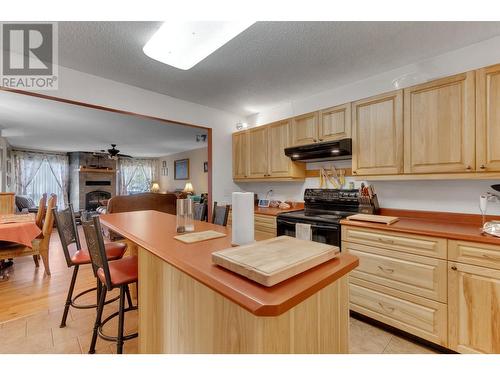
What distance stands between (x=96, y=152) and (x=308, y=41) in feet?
28.9

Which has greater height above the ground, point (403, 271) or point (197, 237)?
point (197, 237)

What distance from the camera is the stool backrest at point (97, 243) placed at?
129 cm

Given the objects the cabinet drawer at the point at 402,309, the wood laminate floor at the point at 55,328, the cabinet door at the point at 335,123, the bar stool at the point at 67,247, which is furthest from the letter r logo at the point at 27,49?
the cabinet drawer at the point at 402,309

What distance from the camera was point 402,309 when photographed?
1796 millimetres

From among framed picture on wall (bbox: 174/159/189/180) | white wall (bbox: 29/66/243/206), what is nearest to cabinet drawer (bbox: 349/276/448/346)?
white wall (bbox: 29/66/243/206)

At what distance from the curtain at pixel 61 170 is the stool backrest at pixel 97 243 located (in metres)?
8.37

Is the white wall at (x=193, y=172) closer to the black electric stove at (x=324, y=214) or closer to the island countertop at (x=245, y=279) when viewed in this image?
the black electric stove at (x=324, y=214)

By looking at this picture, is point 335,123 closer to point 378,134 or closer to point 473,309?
point 378,134

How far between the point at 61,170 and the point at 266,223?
28.1ft

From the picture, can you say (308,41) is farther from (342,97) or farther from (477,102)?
(477,102)

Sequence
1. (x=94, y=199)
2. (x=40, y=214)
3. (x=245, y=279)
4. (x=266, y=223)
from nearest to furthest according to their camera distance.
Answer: (x=245, y=279) < (x=266, y=223) < (x=40, y=214) < (x=94, y=199)

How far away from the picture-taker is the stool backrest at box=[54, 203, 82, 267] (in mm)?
1791

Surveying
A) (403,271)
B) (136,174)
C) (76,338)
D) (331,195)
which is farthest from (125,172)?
(403,271)
